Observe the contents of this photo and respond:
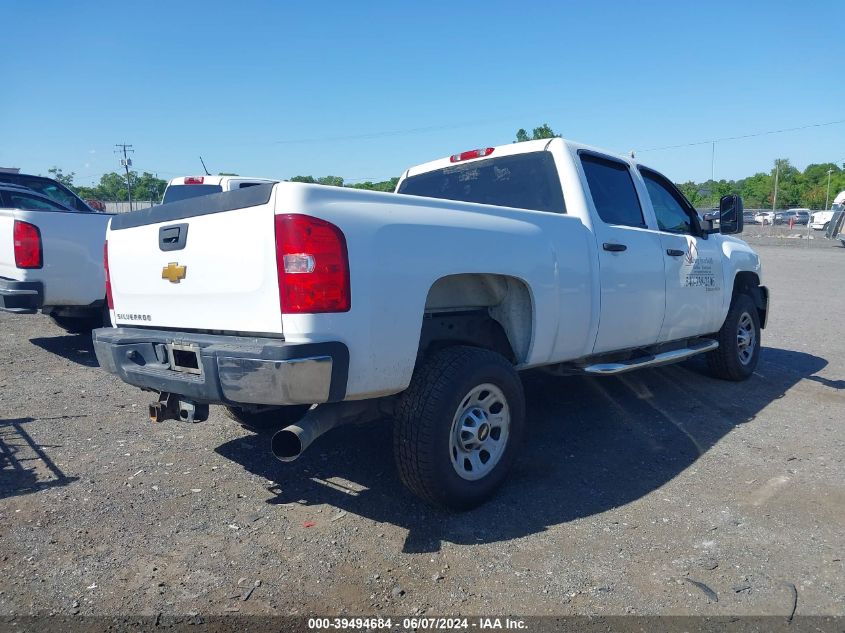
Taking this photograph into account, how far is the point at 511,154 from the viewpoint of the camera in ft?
15.7

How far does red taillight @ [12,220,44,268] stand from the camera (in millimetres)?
6355

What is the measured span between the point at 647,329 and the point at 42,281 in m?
5.80

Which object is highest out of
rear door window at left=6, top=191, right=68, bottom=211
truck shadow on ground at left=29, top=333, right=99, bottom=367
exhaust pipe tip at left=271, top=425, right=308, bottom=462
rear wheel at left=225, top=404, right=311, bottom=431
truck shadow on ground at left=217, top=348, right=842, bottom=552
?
rear door window at left=6, top=191, right=68, bottom=211

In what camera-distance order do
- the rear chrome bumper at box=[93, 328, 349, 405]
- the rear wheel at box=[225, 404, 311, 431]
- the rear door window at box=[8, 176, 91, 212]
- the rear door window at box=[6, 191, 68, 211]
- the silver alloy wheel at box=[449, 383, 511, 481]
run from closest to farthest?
the rear chrome bumper at box=[93, 328, 349, 405], the silver alloy wheel at box=[449, 383, 511, 481], the rear wheel at box=[225, 404, 311, 431], the rear door window at box=[6, 191, 68, 211], the rear door window at box=[8, 176, 91, 212]

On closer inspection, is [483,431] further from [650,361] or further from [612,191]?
[612,191]

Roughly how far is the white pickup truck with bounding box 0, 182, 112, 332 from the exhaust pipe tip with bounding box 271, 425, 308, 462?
4.71 meters

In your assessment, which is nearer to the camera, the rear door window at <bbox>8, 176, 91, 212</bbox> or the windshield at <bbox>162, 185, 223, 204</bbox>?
the rear door window at <bbox>8, 176, 91, 212</bbox>

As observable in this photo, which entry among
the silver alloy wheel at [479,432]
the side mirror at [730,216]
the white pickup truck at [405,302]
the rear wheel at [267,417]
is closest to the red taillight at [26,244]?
the white pickup truck at [405,302]

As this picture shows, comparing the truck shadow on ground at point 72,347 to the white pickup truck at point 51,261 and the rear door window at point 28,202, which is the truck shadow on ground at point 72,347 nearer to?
the white pickup truck at point 51,261

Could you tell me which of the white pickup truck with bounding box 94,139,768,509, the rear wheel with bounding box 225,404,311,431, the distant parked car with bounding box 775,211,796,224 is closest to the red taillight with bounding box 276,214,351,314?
the white pickup truck with bounding box 94,139,768,509

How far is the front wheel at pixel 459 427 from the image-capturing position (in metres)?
3.22

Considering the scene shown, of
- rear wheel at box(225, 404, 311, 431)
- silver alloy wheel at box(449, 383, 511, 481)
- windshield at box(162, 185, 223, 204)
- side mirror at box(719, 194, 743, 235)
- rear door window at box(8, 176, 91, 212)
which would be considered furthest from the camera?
windshield at box(162, 185, 223, 204)

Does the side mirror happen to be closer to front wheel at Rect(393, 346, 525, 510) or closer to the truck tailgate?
front wheel at Rect(393, 346, 525, 510)

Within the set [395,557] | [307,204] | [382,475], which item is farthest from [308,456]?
[307,204]
